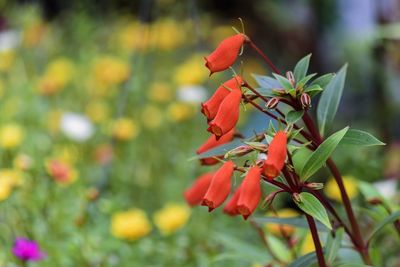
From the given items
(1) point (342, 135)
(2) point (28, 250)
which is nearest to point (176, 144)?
(2) point (28, 250)

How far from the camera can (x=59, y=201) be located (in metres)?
2.25

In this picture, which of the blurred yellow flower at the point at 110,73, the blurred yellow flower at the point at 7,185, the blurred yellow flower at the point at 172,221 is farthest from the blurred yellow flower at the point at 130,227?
the blurred yellow flower at the point at 110,73

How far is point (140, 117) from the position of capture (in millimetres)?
3105

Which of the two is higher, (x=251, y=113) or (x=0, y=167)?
(x=0, y=167)

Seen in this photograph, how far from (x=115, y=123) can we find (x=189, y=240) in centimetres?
68

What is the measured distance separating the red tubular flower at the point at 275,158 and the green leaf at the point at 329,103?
268 mm

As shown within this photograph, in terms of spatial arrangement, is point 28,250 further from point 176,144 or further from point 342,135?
point 176,144

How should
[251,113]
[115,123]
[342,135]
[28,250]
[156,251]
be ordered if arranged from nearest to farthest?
[342,135], [28,250], [156,251], [115,123], [251,113]

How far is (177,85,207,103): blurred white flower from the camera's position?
3.03 meters

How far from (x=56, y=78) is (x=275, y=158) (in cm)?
232

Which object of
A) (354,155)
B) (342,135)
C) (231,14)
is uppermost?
(342,135)

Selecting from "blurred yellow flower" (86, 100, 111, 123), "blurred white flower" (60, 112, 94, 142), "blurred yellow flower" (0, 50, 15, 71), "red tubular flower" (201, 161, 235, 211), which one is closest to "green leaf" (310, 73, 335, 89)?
"red tubular flower" (201, 161, 235, 211)

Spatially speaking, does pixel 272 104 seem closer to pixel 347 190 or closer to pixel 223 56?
pixel 223 56

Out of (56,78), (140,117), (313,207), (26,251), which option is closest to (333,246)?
(313,207)
